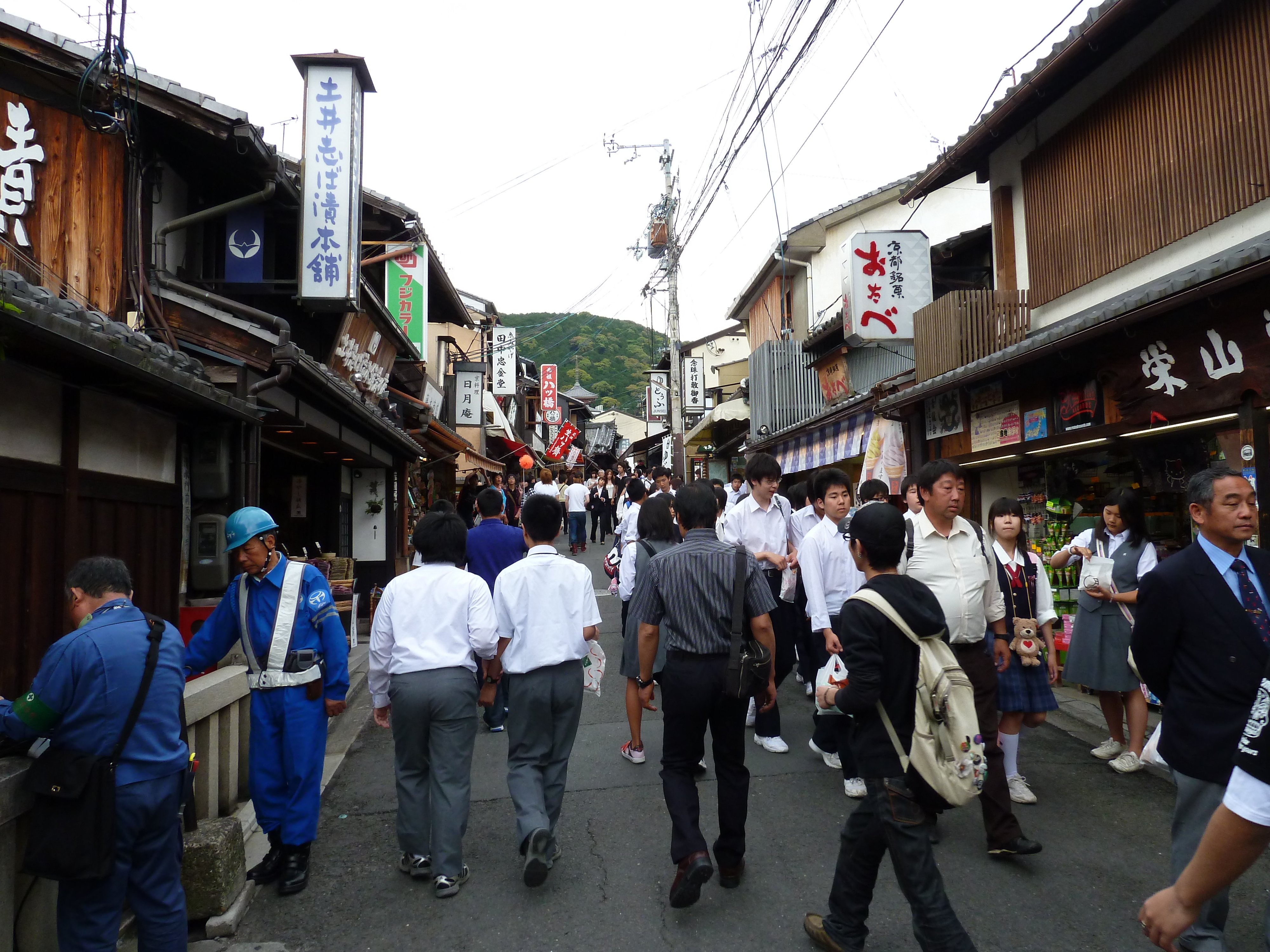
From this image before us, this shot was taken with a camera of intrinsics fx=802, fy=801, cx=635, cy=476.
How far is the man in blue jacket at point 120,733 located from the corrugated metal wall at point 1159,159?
8833 mm

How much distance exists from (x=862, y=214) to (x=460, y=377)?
12617 mm

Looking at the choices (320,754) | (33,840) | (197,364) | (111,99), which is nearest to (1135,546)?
(320,754)

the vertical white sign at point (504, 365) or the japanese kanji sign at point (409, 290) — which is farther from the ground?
the vertical white sign at point (504, 365)

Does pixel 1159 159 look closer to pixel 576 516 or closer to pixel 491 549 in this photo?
pixel 491 549

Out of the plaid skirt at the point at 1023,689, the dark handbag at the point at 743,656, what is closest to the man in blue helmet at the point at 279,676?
the dark handbag at the point at 743,656

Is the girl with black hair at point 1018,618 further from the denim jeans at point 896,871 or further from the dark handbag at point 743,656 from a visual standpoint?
the denim jeans at point 896,871

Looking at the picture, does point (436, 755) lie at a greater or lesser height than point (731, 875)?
greater

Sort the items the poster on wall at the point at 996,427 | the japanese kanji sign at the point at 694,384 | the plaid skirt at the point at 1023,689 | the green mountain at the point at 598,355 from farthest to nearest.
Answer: the green mountain at the point at 598,355
the japanese kanji sign at the point at 694,384
the poster on wall at the point at 996,427
the plaid skirt at the point at 1023,689

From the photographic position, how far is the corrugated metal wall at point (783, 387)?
65.9ft

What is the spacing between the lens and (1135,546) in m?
5.98

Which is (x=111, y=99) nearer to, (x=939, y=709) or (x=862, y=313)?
(x=939, y=709)

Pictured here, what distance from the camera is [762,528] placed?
278 inches

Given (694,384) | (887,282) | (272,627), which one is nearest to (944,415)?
(887,282)

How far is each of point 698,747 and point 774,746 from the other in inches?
95.4
